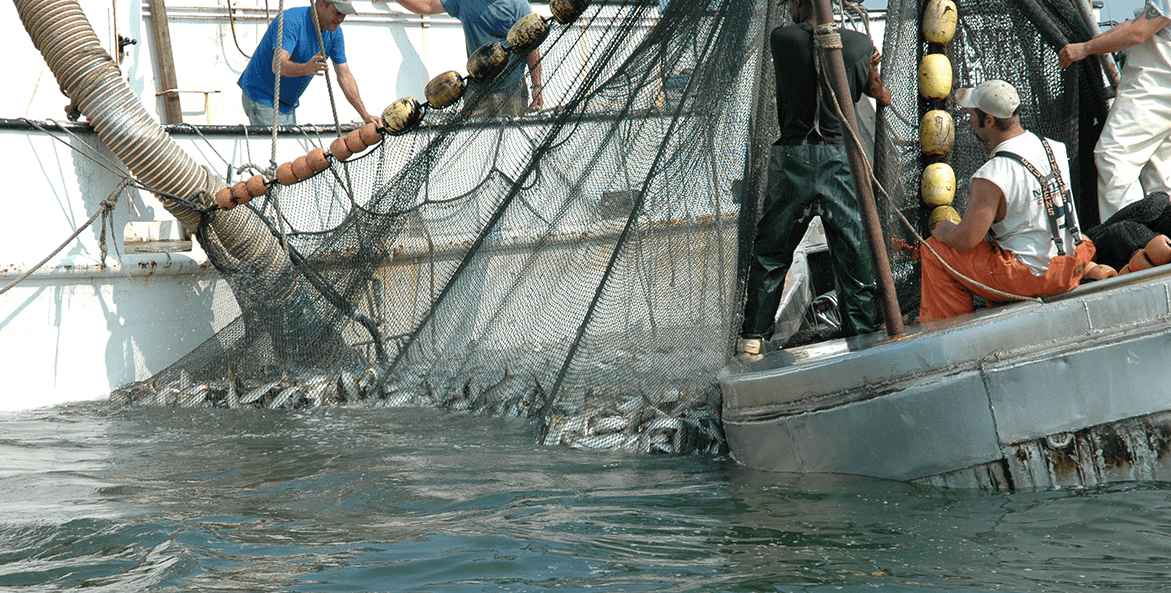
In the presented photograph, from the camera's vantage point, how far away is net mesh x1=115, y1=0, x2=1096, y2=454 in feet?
14.4

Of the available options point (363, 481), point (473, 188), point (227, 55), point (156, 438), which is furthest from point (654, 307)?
point (227, 55)

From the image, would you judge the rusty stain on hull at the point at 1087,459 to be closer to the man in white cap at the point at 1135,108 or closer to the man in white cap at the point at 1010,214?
the man in white cap at the point at 1010,214

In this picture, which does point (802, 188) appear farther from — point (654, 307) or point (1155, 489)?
point (1155, 489)

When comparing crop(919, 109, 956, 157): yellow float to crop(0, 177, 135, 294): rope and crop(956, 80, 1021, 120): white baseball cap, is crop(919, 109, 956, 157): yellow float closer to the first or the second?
crop(956, 80, 1021, 120): white baseball cap

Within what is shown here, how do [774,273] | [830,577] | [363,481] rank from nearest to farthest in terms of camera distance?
1. [830,577]
2. [363,481]
3. [774,273]

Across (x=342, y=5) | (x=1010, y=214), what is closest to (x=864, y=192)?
(x=1010, y=214)

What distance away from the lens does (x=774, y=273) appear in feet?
14.2

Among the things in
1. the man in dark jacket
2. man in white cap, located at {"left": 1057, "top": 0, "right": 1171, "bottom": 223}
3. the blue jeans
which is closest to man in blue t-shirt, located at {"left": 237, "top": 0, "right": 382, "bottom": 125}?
the blue jeans

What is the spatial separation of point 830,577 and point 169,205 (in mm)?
4330

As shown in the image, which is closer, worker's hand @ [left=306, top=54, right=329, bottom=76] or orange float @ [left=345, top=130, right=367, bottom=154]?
orange float @ [left=345, top=130, right=367, bottom=154]

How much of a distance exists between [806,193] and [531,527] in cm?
195

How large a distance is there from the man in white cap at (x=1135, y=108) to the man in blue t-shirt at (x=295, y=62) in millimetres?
4434

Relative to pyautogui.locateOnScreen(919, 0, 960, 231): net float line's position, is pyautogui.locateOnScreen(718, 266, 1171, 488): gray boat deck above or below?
below

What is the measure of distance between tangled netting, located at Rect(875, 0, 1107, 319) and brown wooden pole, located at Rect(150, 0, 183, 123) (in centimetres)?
484
